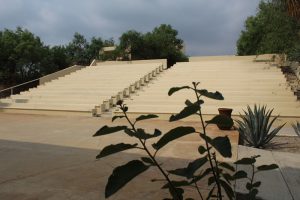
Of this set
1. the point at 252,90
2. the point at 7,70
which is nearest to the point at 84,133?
the point at 252,90

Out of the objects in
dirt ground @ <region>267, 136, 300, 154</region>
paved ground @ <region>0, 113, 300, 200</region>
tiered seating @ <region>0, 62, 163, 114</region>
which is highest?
tiered seating @ <region>0, 62, 163, 114</region>

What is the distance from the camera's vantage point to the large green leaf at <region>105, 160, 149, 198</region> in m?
1.31

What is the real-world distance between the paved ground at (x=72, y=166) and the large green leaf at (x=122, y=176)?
107 inches

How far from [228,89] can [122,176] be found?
14.9m

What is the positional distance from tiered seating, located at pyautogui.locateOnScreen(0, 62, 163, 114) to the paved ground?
6.83 metres

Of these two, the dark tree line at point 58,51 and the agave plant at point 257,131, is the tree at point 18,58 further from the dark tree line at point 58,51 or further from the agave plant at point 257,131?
the agave plant at point 257,131

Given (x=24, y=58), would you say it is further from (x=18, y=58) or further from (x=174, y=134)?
(x=174, y=134)

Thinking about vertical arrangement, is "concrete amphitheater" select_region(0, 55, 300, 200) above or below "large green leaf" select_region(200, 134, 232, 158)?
below

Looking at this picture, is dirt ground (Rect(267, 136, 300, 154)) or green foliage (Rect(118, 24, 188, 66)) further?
green foliage (Rect(118, 24, 188, 66))

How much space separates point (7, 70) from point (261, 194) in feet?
79.3

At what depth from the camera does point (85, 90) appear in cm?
1892

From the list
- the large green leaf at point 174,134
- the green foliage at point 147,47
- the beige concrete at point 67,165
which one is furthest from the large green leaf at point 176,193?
the green foliage at point 147,47

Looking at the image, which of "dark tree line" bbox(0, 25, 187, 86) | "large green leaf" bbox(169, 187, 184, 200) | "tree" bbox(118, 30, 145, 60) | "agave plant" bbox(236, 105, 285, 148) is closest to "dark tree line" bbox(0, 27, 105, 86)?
"dark tree line" bbox(0, 25, 187, 86)

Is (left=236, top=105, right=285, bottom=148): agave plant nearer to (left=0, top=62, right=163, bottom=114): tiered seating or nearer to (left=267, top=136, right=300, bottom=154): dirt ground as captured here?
(left=267, top=136, right=300, bottom=154): dirt ground
